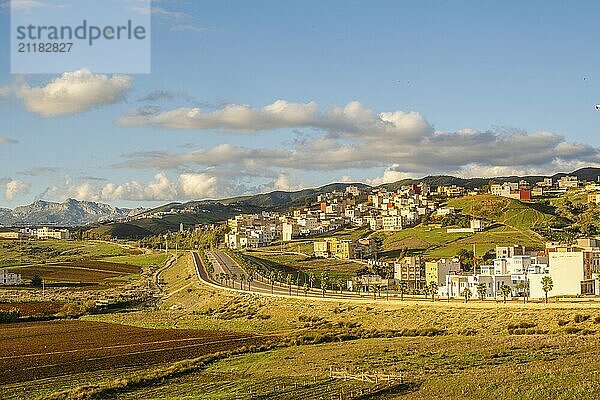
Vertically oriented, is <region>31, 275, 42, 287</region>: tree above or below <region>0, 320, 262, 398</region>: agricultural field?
above

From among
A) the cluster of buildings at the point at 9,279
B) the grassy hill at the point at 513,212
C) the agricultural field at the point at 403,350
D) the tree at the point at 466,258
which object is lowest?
the agricultural field at the point at 403,350

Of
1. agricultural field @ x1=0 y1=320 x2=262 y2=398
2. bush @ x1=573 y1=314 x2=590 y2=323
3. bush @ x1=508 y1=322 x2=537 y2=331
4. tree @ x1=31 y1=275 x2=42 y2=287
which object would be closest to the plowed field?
agricultural field @ x1=0 y1=320 x2=262 y2=398

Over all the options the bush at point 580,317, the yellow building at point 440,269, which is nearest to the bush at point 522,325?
the bush at point 580,317

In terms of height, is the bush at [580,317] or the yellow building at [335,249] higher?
the yellow building at [335,249]

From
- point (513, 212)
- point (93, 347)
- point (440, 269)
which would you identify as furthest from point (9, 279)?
point (513, 212)

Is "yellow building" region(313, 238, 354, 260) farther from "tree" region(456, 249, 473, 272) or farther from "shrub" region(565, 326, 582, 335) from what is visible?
"shrub" region(565, 326, 582, 335)

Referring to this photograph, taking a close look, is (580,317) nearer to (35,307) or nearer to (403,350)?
(403,350)

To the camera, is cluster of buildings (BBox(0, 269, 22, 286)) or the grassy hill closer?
cluster of buildings (BBox(0, 269, 22, 286))

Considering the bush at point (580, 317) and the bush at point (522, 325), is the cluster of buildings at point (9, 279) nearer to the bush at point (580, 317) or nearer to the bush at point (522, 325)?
the bush at point (522, 325)

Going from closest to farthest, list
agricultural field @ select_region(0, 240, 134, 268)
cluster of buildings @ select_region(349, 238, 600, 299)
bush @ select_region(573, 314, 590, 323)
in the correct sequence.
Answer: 1. bush @ select_region(573, 314, 590, 323)
2. cluster of buildings @ select_region(349, 238, 600, 299)
3. agricultural field @ select_region(0, 240, 134, 268)

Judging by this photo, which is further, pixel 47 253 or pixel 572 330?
pixel 47 253

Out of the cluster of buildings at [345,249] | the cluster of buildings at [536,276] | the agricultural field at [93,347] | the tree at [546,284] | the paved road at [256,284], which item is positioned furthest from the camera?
the cluster of buildings at [345,249]

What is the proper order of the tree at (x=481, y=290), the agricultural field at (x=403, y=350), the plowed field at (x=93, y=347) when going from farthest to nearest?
the tree at (x=481, y=290)
the plowed field at (x=93, y=347)
the agricultural field at (x=403, y=350)

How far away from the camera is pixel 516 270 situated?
89.2 metres
